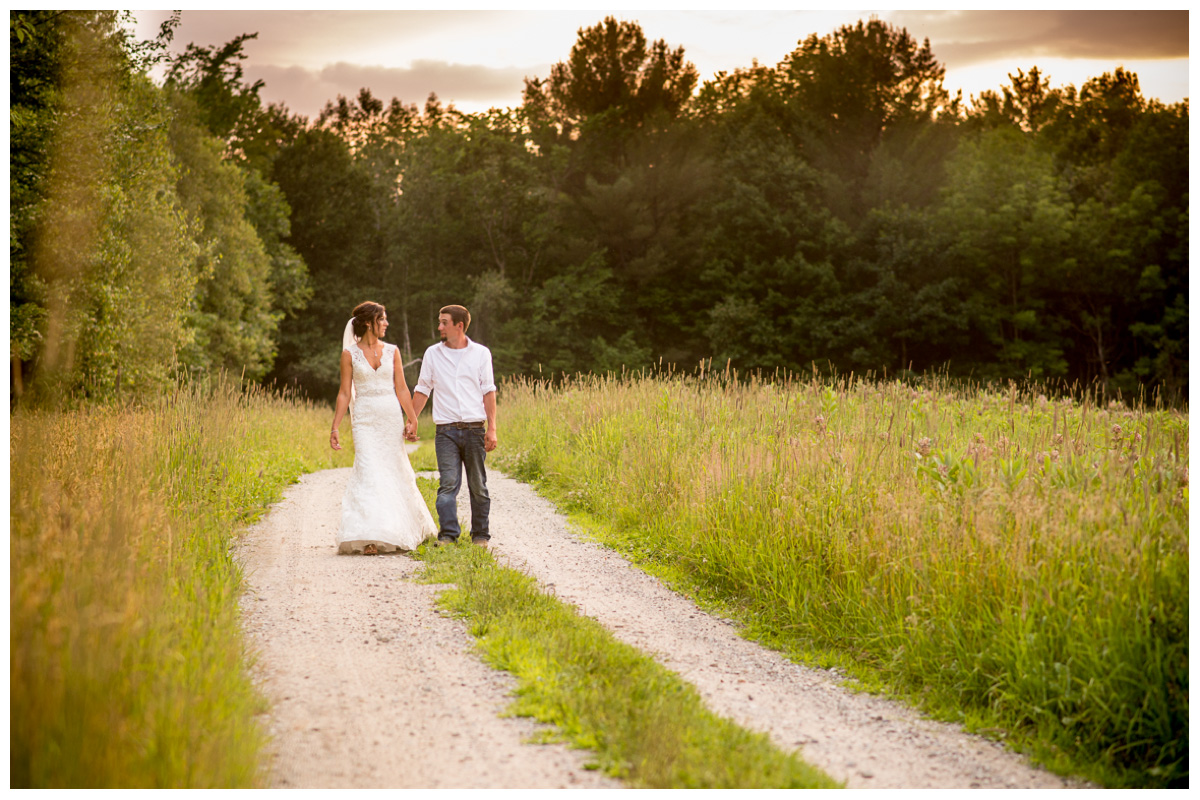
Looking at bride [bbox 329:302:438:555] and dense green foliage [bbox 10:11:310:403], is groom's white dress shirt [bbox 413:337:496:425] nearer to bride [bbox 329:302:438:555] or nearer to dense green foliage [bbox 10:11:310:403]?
bride [bbox 329:302:438:555]

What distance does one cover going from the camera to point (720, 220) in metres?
37.8

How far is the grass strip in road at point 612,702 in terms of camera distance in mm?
3361

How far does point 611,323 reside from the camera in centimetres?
3881

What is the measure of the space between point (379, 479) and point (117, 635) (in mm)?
4263

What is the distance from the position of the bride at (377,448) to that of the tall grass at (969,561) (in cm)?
201

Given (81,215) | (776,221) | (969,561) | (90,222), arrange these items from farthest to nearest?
(776,221), (90,222), (81,215), (969,561)

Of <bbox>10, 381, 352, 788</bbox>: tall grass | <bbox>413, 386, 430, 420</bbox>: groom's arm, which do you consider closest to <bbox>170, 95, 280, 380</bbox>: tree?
<bbox>413, 386, 430, 420</bbox>: groom's arm

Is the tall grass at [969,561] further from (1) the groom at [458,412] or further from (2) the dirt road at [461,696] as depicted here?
(1) the groom at [458,412]

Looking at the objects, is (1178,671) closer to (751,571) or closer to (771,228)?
(751,571)

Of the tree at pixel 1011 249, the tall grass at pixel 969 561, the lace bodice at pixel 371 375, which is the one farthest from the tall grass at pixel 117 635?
the tree at pixel 1011 249

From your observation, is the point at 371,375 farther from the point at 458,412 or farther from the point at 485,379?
the point at 485,379

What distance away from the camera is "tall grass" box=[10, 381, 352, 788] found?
2.75 m

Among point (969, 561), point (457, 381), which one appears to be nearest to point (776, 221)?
point (457, 381)

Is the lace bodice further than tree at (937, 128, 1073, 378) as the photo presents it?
No
